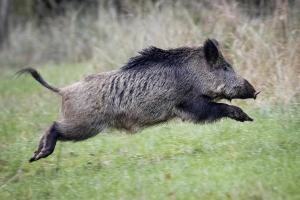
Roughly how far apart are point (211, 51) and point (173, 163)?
1.41m

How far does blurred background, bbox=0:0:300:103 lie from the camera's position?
8219 mm

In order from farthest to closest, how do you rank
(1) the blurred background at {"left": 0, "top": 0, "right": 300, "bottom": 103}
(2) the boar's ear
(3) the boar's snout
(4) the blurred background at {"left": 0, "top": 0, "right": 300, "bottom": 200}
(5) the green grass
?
(1) the blurred background at {"left": 0, "top": 0, "right": 300, "bottom": 103} < (3) the boar's snout < (2) the boar's ear < (4) the blurred background at {"left": 0, "top": 0, "right": 300, "bottom": 200} < (5) the green grass

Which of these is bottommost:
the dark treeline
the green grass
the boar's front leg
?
the green grass

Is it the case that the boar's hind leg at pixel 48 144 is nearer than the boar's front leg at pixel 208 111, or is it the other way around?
the boar's hind leg at pixel 48 144

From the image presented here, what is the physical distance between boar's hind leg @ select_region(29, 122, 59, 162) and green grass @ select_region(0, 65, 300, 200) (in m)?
0.22

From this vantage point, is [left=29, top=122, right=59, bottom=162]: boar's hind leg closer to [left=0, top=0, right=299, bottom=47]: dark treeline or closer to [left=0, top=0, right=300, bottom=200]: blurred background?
[left=0, top=0, right=300, bottom=200]: blurred background

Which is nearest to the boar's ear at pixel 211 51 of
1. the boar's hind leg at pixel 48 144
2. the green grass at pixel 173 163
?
the green grass at pixel 173 163

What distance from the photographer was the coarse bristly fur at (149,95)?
21.2 feet

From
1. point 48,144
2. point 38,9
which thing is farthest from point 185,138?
point 38,9

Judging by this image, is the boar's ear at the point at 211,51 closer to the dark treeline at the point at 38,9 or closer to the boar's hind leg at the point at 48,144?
the boar's hind leg at the point at 48,144

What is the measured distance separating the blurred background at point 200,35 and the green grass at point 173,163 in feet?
2.14

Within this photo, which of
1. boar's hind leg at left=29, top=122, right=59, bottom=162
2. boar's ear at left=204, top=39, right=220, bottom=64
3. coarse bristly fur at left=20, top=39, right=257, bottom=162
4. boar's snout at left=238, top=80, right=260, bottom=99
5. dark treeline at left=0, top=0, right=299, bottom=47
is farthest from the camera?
dark treeline at left=0, top=0, right=299, bottom=47

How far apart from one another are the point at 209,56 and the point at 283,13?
2007mm

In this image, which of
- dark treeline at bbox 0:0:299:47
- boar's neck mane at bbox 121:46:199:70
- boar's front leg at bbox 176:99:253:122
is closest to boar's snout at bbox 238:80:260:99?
boar's front leg at bbox 176:99:253:122
